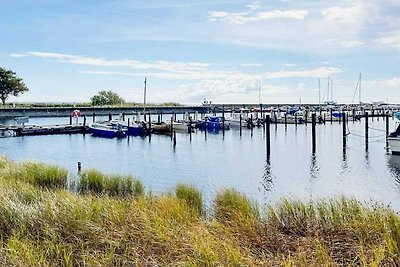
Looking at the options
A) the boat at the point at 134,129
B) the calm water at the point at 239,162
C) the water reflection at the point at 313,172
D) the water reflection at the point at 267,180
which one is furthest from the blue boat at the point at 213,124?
the water reflection at the point at 267,180

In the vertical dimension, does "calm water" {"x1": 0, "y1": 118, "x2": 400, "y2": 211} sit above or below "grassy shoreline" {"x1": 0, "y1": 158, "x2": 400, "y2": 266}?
below

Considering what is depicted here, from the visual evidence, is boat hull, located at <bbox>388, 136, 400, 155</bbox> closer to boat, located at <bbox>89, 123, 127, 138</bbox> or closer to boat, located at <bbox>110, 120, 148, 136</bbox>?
boat, located at <bbox>110, 120, 148, 136</bbox>

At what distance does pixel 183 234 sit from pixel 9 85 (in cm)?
9309

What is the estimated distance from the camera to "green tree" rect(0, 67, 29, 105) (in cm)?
9250

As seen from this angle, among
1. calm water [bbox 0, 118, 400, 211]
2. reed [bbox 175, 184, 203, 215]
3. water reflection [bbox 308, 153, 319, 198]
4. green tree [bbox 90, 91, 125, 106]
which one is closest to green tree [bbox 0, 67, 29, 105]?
green tree [bbox 90, 91, 125, 106]

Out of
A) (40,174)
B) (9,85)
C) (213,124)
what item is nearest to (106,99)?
(9,85)

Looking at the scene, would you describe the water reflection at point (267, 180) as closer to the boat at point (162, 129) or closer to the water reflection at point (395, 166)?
the water reflection at point (395, 166)

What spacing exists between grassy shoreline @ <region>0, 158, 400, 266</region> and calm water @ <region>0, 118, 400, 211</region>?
5.37 metres

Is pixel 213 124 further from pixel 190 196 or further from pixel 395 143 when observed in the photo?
pixel 190 196

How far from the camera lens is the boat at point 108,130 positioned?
206 feet

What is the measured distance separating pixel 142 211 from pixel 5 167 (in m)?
11.8

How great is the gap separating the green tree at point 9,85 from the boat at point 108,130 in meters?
37.5

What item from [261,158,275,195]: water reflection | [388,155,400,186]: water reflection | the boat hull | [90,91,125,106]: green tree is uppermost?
[90,91,125,106]: green tree

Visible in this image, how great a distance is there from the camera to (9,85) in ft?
306
